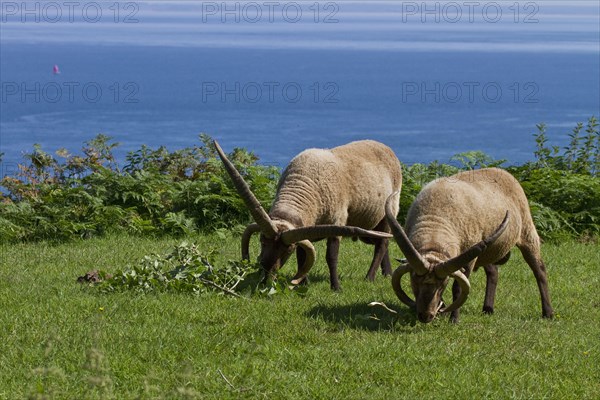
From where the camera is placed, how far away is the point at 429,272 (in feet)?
32.4

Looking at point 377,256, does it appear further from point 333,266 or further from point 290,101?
point 290,101

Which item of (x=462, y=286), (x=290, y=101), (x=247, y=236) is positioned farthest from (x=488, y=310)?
(x=290, y=101)

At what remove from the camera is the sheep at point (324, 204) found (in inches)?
438

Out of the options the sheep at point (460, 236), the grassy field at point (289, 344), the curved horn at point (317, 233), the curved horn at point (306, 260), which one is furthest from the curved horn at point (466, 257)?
the curved horn at point (306, 260)

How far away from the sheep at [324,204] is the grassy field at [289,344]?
0.48 meters

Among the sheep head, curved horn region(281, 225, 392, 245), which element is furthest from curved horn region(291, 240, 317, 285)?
the sheep head

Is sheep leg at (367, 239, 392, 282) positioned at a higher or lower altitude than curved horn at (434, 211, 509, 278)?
lower

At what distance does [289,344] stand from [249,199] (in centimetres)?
207

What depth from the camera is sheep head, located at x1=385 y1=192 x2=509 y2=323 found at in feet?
31.6

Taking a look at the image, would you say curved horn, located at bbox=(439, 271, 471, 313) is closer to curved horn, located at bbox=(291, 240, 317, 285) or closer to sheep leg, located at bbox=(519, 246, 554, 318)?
sheep leg, located at bbox=(519, 246, 554, 318)

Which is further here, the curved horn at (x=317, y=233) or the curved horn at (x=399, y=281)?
the curved horn at (x=317, y=233)

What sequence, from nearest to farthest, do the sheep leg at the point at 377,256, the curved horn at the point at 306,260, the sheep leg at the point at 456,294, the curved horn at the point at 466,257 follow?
the curved horn at the point at 466,257 → the sheep leg at the point at 456,294 → the curved horn at the point at 306,260 → the sheep leg at the point at 377,256

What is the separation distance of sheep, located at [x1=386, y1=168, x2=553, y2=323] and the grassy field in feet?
1.10

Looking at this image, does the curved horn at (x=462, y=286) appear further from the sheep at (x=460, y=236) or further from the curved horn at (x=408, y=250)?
the curved horn at (x=408, y=250)
